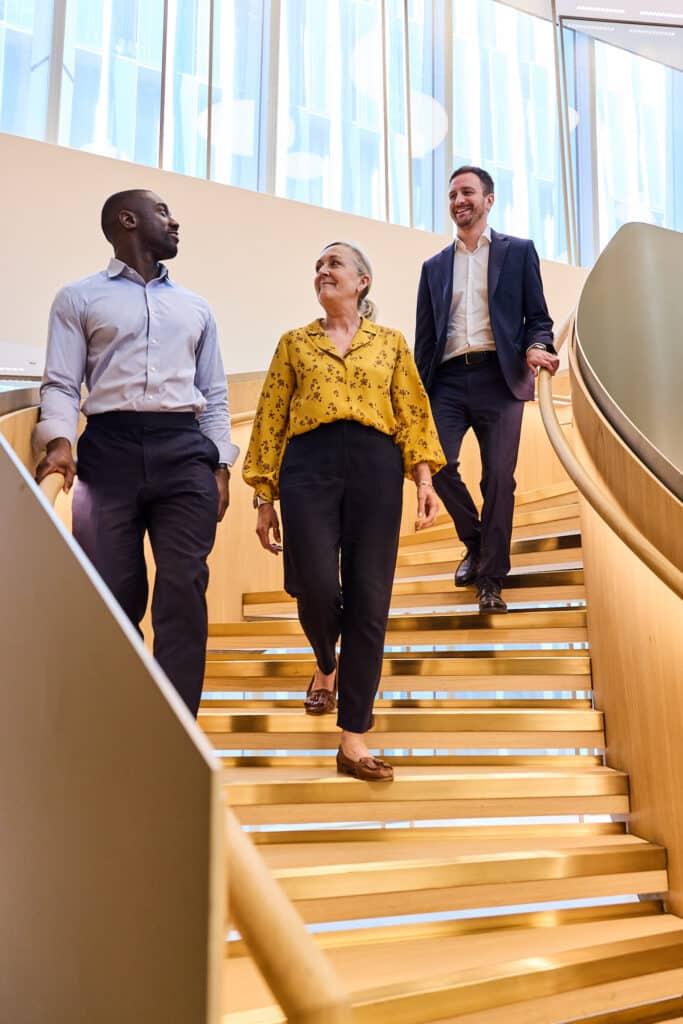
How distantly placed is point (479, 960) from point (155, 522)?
1.15m

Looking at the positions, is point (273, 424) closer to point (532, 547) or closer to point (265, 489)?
point (265, 489)

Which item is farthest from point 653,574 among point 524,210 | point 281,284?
point 524,210

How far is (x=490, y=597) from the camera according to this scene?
11.4 feet

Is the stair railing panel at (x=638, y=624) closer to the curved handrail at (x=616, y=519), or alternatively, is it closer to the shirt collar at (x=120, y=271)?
the curved handrail at (x=616, y=519)

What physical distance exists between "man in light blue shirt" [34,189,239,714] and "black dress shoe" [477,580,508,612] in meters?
1.37

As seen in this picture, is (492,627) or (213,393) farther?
(492,627)

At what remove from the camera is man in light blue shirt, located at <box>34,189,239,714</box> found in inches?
86.0

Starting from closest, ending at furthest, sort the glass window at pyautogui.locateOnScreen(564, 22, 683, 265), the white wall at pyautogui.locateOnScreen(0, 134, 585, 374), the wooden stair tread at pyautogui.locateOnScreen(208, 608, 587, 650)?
the wooden stair tread at pyautogui.locateOnScreen(208, 608, 587, 650), the white wall at pyautogui.locateOnScreen(0, 134, 585, 374), the glass window at pyautogui.locateOnScreen(564, 22, 683, 265)

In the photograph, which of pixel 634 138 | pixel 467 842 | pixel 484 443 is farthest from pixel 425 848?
pixel 634 138

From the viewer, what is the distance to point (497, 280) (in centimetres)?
358

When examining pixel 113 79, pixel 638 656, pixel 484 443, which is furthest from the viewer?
pixel 113 79

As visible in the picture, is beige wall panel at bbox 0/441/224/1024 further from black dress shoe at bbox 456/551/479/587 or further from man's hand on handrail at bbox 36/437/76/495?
black dress shoe at bbox 456/551/479/587

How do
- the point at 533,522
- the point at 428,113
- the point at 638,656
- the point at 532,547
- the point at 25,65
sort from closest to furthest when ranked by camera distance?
1. the point at 638,656
2. the point at 532,547
3. the point at 533,522
4. the point at 25,65
5. the point at 428,113

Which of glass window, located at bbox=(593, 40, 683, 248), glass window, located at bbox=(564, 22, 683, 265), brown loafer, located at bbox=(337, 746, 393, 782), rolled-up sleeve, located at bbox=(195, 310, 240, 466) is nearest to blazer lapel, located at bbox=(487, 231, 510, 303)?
rolled-up sleeve, located at bbox=(195, 310, 240, 466)
